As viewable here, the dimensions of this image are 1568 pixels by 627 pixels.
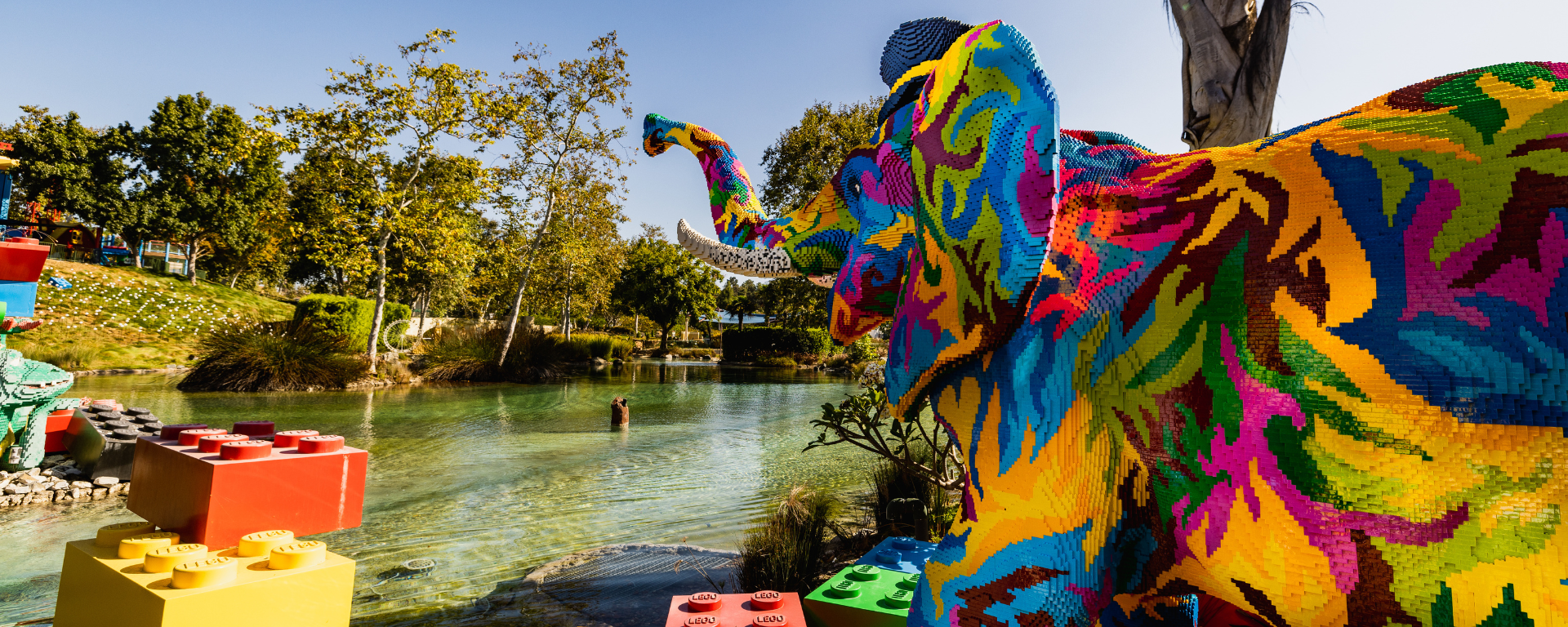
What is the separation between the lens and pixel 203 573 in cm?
139

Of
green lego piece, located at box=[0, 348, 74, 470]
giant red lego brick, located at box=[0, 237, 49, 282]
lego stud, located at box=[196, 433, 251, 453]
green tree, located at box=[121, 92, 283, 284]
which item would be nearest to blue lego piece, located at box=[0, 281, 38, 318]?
giant red lego brick, located at box=[0, 237, 49, 282]

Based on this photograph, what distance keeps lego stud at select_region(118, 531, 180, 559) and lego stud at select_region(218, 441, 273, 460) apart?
19cm

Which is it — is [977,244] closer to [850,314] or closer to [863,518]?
[850,314]

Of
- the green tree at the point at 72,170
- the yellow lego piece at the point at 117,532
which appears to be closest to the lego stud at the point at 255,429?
the yellow lego piece at the point at 117,532

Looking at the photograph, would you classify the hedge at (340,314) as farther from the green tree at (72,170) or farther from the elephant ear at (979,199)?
the elephant ear at (979,199)

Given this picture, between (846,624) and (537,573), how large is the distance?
2.54m

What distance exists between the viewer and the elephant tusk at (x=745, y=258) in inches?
64.4

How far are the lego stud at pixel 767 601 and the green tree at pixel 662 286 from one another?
33129 mm

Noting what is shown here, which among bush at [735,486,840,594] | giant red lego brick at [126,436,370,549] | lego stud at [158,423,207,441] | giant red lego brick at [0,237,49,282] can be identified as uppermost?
giant red lego brick at [0,237,49,282]

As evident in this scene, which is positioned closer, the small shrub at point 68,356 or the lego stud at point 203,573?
the lego stud at point 203,573

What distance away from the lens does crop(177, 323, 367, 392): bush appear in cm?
1331

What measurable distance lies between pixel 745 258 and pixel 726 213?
8.0 inches

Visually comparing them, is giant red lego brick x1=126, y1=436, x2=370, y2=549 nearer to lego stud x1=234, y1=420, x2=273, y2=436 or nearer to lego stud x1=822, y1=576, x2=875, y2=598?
lego stud x1=234, y1=420, x2=273, y2=436

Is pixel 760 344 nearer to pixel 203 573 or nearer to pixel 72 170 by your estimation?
pixel 72 170
